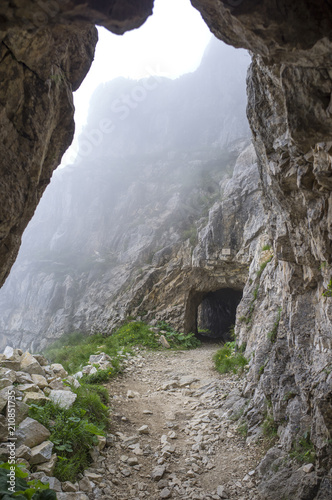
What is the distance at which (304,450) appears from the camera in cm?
446

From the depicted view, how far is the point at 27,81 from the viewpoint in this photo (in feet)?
11.0

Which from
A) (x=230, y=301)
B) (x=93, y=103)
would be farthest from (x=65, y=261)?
(x=93, y=103)

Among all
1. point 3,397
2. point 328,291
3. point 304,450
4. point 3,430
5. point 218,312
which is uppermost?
point 328,291

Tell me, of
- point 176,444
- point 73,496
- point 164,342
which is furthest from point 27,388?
point 164,342

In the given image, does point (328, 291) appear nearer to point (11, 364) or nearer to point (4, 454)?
point (4, 454)

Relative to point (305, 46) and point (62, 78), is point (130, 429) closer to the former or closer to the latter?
point (62, 78)

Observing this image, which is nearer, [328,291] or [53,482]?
[53,482]

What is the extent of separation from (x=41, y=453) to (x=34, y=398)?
1.35 meters

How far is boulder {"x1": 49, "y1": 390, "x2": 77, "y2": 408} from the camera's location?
569 cm

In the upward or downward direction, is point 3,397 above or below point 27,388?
above

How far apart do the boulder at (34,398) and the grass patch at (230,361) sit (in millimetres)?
5322

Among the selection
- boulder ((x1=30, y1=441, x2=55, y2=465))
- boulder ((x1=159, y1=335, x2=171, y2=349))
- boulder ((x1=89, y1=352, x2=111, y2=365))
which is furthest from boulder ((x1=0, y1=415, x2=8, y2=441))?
boulder ((x1=159, y1=335, x2=171, y2=349))

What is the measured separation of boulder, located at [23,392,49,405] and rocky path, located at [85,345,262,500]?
1429mm

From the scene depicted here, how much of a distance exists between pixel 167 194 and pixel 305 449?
903 inches
